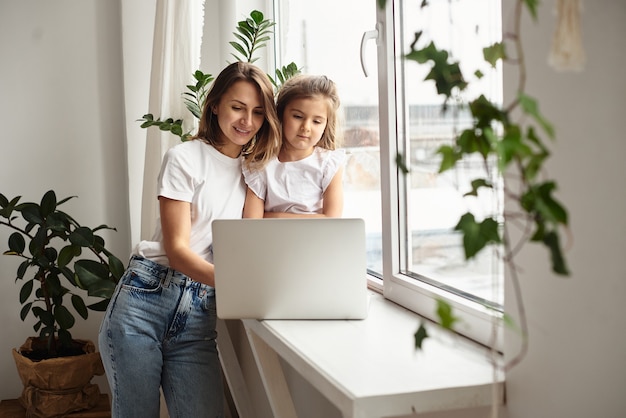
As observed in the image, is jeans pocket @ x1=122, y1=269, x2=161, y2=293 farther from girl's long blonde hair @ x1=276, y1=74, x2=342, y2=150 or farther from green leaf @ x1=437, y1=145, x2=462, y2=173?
green leaf @ x1=437, y1=145, x2=462, y2=173

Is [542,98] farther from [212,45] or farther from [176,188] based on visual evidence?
[212,45]

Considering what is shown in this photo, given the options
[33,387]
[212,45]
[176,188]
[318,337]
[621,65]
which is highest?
[212,45]

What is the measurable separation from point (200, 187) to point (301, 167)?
27cm

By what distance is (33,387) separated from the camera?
112 inches

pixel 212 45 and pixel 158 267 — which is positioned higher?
pixel 212 45

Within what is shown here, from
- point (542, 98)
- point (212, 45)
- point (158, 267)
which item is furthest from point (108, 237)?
point (542, 98)

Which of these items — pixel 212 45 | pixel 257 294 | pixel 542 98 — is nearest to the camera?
pixel 542 98

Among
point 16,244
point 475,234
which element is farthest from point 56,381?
point 475,234

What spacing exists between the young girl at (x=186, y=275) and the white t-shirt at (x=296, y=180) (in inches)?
1.6

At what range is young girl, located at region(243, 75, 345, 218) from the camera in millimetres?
1967

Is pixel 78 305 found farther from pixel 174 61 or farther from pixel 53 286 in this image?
pixel 174 61

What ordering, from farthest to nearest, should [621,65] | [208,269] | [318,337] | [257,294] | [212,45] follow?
[212,45] → [208,269] → [257,294] → [318,337] → [621,65]

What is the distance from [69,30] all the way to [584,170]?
2.68 meters

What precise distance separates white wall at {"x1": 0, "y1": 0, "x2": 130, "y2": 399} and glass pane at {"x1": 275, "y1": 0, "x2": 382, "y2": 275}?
105 centimetres
